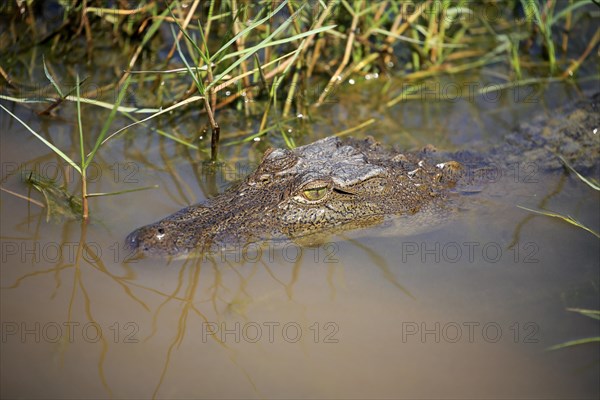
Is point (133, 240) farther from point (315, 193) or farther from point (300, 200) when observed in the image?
point (315, 193)

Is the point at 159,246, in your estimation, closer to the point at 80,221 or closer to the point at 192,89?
the point at 80,221

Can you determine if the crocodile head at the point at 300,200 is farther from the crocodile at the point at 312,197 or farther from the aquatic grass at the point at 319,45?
the aquatic grass at the point at 319,45

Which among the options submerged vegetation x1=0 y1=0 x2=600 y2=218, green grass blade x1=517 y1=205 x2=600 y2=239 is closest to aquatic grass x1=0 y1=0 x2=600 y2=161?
submerged vegetation x1=0 y1=0 x2=600 y2=218

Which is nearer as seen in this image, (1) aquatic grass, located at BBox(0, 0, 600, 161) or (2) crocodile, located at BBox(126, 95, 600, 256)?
(2) crocodile, located at BBox(126, 95, 600, 256)

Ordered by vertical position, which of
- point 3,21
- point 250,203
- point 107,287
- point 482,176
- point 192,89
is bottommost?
point 107,287

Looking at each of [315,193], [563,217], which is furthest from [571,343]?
[315,193]

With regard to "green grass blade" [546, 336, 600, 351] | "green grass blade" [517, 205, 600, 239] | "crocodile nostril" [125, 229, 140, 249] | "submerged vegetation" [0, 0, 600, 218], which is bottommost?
"green grass blade" [546, 336, 600, 351]

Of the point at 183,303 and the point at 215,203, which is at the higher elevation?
the point at 215,203

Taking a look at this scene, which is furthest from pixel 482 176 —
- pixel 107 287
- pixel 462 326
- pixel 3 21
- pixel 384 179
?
pixel 3 21

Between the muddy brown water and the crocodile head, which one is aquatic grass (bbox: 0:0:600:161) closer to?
the crocodile head
